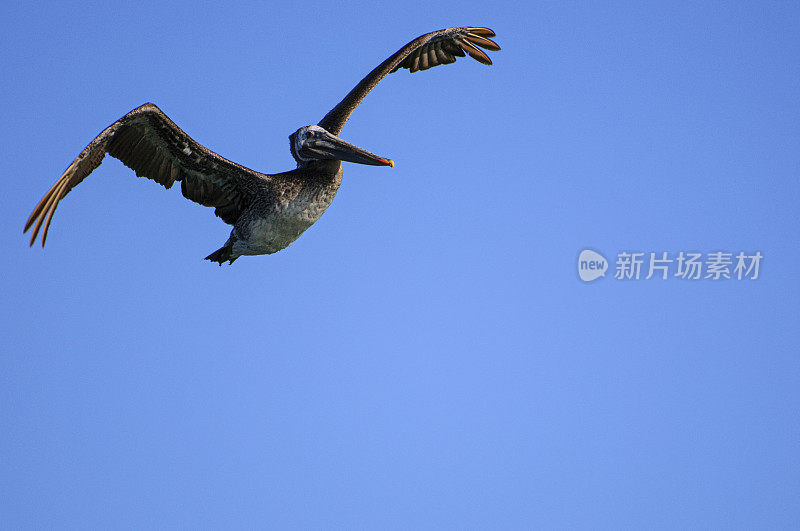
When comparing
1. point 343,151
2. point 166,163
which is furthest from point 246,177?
point 343,151

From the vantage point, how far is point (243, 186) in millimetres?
10922

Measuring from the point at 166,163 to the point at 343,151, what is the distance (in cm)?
209

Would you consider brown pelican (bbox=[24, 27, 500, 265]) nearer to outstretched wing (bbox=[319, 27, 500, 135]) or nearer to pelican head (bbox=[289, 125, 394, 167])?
pelican head (bbox=[289, 125, 394, 167])

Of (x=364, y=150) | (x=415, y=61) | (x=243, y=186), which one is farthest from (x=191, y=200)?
(x=415, y=61)

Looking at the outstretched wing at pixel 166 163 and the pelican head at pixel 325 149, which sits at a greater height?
the pelican head at pixel 325 149

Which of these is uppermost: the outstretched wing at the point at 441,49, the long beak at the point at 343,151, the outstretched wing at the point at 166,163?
the outstretched wing at the point at 441,49

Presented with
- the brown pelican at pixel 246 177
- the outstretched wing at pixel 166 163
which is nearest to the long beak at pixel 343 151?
the brown pelican at pixel 246 177

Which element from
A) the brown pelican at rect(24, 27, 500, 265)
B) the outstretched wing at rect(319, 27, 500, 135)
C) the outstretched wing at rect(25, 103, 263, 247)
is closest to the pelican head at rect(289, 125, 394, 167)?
the brown pelican at rect(24, 27, 500, 265)

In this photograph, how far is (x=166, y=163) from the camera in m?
10.6

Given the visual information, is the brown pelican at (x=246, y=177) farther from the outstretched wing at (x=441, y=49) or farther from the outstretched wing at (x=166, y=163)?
the outstretched wing at (x=441, y=49)

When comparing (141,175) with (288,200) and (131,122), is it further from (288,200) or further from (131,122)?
(288,200)

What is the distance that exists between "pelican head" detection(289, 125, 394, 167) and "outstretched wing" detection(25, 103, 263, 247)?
741mm

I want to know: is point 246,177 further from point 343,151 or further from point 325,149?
point 343,151

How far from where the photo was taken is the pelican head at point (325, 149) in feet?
35.8
